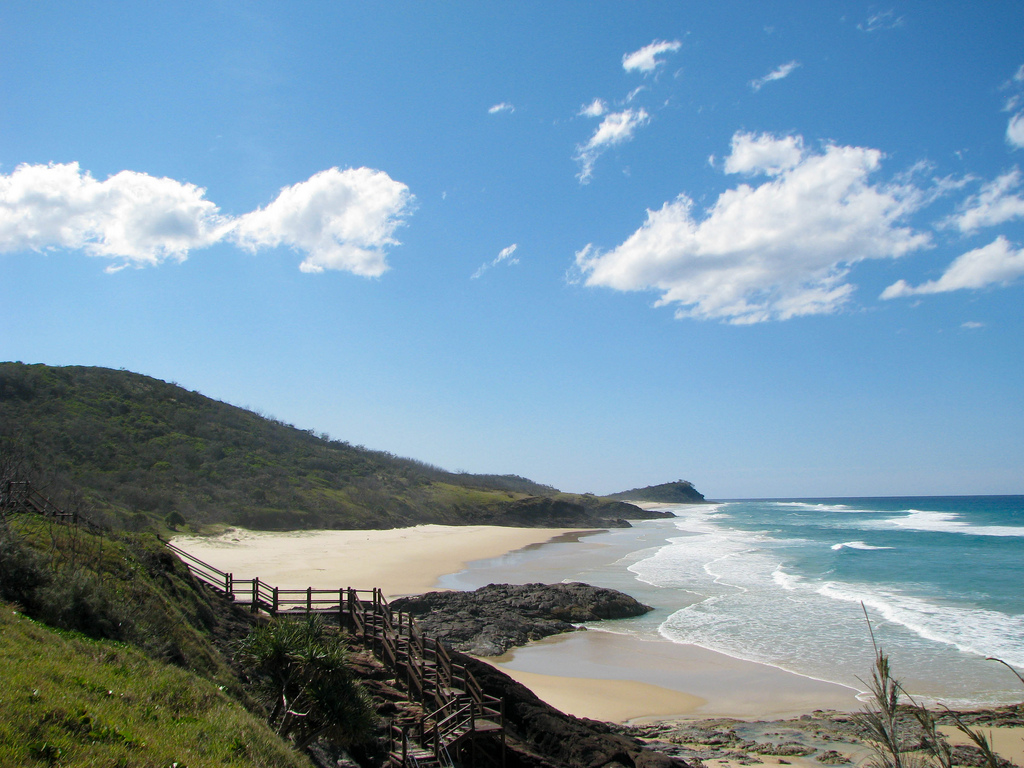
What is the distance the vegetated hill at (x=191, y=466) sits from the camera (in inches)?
1671

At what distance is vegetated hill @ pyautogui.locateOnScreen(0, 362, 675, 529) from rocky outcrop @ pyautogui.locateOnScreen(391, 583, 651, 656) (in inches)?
630

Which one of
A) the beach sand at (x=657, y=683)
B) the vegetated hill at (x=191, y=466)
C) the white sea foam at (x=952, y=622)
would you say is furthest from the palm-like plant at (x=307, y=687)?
the vegetated hill at (x=191, y=466)

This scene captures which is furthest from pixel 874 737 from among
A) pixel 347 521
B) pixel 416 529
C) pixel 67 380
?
pixel 67 380

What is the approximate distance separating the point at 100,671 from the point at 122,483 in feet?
138

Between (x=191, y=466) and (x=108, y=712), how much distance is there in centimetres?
5367

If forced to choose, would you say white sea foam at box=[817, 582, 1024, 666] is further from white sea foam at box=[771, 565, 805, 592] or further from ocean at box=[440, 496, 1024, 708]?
white sea foam at box=[771, 565, 805, 592]

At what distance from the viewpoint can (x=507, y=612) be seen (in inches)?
997

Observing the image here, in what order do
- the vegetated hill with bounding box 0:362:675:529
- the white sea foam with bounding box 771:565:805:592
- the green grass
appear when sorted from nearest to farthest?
1. the green grass
2. the white sea foam with bounding box 771:565:805:592
3. the vegetated hill with bounding box 0:362:675:529

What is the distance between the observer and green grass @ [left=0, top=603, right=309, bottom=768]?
601 centimetres

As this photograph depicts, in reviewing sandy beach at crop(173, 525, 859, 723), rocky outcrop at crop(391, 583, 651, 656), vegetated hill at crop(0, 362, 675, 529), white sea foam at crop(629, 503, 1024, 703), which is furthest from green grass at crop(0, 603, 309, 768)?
vegetated hill at crop(0, 362, 675, 529)

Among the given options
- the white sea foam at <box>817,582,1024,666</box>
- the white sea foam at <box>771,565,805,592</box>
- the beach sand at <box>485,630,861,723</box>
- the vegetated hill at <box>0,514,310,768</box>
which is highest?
the vegetated hill at <box>0,514,310,768</box>

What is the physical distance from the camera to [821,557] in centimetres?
4553

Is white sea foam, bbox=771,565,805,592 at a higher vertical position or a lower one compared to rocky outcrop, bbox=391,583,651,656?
lower

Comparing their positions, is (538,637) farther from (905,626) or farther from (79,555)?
(79,555)
